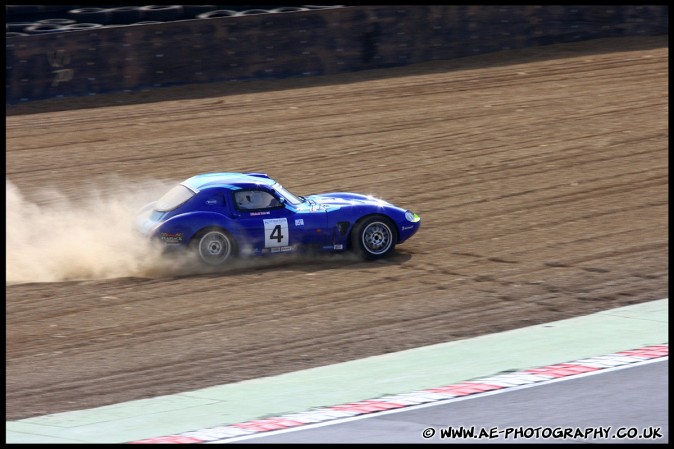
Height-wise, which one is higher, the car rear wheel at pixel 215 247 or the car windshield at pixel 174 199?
the car windshield at pixel 174 199

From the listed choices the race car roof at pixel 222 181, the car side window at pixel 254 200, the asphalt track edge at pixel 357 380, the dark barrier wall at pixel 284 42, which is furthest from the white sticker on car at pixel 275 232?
the dark barrier wall at pixel 284 42

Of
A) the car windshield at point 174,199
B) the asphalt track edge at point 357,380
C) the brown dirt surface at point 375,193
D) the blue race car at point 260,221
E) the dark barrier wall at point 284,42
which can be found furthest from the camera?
the dark barrier wall at point 284,42

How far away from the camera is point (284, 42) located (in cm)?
2511

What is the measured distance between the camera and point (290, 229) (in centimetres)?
1409

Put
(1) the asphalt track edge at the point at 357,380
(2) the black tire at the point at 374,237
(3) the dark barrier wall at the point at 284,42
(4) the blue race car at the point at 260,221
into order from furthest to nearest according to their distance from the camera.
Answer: (3) the dark barrier wall at the point at 284,42 < (2) the black tire at the point at 374,237 < (4) the blue race car at the point at 260,221 < (1) the asphalt track edge at the point at 357,380

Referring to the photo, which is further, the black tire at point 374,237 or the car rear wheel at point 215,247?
the black tire at point 374,237

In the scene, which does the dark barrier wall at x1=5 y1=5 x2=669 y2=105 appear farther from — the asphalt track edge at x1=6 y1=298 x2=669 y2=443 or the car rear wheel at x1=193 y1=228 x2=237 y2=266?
the asphalt track edge at x1=6 y1=298 x2=669 y2=443

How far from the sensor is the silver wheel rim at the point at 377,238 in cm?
1439

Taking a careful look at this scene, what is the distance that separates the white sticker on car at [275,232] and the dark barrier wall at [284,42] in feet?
34.5

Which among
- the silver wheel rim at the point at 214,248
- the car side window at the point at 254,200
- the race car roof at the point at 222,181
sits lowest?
the silver wheel rim at the point at 214,248

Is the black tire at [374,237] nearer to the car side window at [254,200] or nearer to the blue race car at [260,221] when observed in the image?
the blue race car at [260,221]

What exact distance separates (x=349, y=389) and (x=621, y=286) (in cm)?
491

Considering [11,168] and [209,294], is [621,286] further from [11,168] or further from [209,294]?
[11,168]

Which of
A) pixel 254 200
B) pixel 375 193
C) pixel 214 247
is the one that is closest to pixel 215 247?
pixel 214 247
